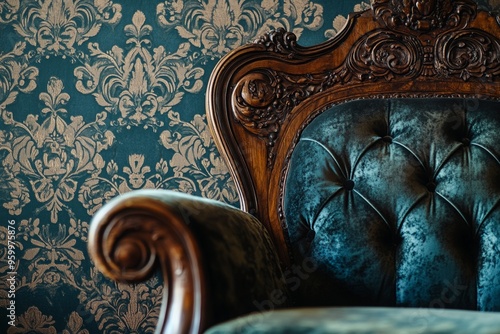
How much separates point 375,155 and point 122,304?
0.72 metres

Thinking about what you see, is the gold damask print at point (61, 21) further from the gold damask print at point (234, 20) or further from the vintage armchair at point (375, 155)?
the vintage armchair at point (375, 155)

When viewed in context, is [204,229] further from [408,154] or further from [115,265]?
[408,154]

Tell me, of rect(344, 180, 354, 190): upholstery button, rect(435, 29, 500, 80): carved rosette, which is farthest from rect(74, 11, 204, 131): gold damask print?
rect(435, 29, 500, 80): carved rosette

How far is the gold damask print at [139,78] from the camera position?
1439 millimetres

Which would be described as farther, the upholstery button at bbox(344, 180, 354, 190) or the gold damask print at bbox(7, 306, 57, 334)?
the gold damask print at bbox(7, 306, 57, 334)

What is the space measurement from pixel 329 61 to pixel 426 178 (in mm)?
328

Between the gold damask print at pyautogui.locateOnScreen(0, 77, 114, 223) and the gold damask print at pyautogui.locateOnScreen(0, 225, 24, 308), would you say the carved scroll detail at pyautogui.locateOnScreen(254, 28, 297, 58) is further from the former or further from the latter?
the gold damask print at pyautogui.locateOnScreen(0, 225, 24, 308)

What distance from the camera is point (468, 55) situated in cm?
125

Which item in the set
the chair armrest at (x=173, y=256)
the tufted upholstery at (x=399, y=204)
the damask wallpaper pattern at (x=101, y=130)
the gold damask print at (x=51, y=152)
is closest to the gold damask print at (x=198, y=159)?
the damask wallpaper pattern at (x=101, y=130)

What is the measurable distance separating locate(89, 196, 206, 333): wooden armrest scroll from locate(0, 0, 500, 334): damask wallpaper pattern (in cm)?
72

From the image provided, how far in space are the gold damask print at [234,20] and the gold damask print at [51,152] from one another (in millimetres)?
300

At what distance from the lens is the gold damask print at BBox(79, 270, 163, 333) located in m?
1.42

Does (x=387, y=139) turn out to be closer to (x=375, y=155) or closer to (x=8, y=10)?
(x=375, y=155)

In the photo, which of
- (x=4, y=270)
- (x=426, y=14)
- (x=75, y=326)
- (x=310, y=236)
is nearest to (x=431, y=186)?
(x=310, y=236)
